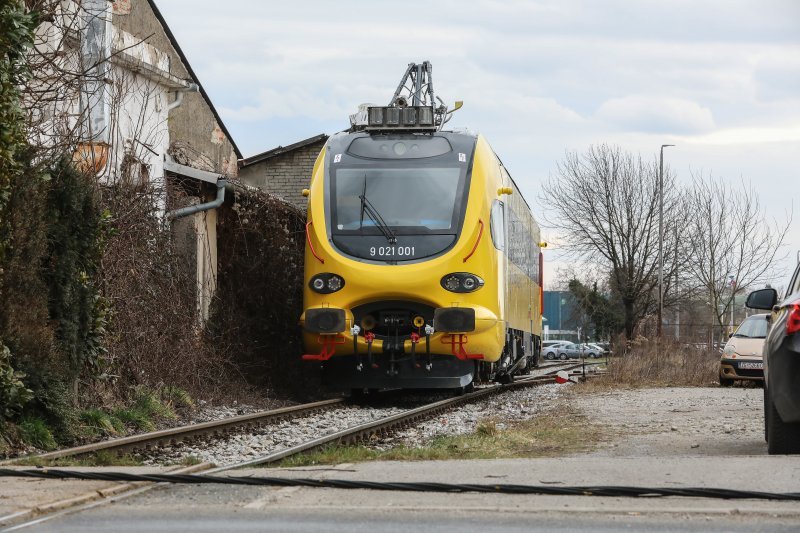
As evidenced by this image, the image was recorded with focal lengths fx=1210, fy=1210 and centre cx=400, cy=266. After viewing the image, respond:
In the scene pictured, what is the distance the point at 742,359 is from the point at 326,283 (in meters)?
10.0

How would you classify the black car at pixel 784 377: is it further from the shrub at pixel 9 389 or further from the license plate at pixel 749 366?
the license plate at pixel 749 366

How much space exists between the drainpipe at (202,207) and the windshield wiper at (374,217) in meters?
2.83

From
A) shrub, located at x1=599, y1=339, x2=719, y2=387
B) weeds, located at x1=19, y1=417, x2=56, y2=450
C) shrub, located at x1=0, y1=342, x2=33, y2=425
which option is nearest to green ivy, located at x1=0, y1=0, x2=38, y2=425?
shrub, located at x1=0, y1=342, x2=33, y2=425

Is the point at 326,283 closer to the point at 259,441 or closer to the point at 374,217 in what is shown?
the point at 374,217

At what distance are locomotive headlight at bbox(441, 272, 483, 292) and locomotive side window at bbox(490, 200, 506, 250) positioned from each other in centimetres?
91

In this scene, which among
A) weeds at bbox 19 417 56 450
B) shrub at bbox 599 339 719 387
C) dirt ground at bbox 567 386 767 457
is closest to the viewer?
weeds at bbox 19 417 56 450

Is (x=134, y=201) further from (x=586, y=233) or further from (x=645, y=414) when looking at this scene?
(x=586, y=233)

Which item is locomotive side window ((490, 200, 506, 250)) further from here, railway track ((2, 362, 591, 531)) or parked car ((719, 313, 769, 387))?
parked car ((719, 313, 769, 387))

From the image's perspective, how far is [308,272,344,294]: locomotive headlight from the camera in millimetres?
15578

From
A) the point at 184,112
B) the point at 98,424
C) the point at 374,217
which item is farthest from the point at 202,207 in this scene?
the point at 184,112

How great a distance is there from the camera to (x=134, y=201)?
1471 centimetres

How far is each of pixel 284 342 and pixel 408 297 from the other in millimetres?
4907

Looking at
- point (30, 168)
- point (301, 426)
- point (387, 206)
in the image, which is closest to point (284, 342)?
point (387, 206)

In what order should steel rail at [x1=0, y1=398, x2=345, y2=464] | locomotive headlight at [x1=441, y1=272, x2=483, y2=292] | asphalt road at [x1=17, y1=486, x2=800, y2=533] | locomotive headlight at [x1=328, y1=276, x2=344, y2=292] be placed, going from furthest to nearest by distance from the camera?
locomotive headlight at [x1=328, y1=276, x2=344, y2=292], locomotive headlight at [x1=441, y1=272, x2=483, y2=292], steel rail at [x1=0, y1=398, x2=345, y2=464], asphalt road at [x1=17, y1=486, x2=800, y2=533]
